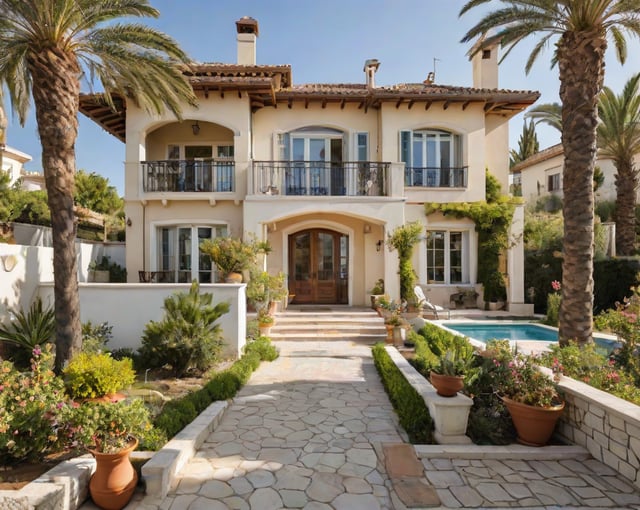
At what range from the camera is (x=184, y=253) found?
13.8 meters

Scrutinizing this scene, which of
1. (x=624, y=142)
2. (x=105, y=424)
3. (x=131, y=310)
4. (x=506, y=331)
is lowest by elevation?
(x=506, y=331)

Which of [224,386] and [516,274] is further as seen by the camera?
[516,274]

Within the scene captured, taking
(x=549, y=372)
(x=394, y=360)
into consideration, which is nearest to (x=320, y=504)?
(x=549, y=372)

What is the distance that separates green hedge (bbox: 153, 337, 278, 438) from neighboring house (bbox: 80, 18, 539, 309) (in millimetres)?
5057

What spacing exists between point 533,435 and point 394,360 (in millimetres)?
3185

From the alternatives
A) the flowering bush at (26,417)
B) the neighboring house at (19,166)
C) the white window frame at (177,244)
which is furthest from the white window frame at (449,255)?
the neighboring house at (19,166)

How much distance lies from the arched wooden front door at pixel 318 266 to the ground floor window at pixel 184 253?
308 centimetres

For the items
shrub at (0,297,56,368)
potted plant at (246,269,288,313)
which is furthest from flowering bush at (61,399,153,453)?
potted plant at (246,269,288,313)

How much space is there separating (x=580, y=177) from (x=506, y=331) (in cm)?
642

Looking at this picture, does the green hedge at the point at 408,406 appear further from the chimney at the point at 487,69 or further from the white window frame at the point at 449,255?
the chimney at the point at 487,69

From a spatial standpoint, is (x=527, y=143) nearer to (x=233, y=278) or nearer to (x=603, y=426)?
(x=233, y=278)

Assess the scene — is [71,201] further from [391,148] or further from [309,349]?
[391,148]

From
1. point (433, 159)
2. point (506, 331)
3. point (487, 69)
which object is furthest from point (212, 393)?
point (487, 69)

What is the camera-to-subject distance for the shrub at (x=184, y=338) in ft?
24.6
